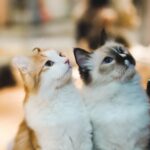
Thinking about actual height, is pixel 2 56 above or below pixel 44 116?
below

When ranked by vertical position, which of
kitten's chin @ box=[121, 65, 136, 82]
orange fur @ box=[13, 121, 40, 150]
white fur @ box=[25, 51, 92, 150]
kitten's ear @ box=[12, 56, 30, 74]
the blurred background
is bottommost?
the blurred background

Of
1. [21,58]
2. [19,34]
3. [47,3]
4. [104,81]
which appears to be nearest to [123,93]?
[104,81]

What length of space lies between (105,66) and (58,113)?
106 mm

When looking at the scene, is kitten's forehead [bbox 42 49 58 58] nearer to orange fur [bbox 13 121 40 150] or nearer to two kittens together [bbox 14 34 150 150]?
two kittens together [bbox 14 34 150 150]

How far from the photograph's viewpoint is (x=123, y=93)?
2.30ft

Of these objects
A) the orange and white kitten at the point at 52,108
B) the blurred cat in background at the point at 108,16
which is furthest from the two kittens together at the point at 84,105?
the blurred cat in background at the point at 108,16

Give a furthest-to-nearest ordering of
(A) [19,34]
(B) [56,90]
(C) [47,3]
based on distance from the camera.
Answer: (A) [19,34], (C) [47,3], (B) [56,90]

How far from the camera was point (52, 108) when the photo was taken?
2.24 ft

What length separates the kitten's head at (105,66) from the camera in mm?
695

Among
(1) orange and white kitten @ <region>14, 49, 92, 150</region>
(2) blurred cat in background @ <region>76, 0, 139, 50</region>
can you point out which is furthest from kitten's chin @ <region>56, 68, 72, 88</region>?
(2) blurred cat in background @ <region>76, 0, 139, 50</region>

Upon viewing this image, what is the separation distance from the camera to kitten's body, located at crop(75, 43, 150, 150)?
2.28 ft

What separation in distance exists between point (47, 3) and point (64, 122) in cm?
146

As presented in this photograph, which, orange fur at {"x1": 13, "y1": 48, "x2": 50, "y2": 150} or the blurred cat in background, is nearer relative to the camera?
orange fur at {"x1": 13, "y1": 48, "x2": 50, "y2": 150}

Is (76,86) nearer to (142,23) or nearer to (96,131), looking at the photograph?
(96,131)
